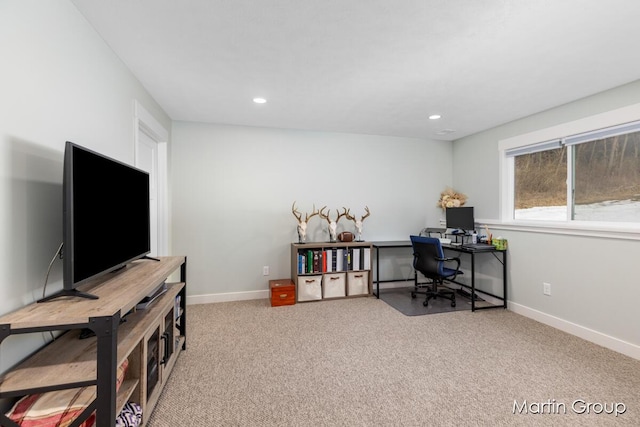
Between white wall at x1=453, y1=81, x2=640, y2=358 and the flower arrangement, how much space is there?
35cm

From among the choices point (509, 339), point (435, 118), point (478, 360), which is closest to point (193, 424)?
point (478, 360)

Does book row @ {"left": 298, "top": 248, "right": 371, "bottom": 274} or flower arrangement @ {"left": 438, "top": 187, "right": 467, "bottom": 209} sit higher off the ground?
flower arrangement @ {"left": 438, "top": 187, "right": 467, "bottom": 209}

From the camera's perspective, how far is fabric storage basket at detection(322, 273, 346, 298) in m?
3.92

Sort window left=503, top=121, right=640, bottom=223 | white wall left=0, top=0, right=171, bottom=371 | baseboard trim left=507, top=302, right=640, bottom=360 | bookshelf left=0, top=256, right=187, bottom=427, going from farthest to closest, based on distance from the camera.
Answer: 1. window left=503, top=121, right=640, bottom=223
2. baseboard trim left=507, top=302, right=640, bottom=360
3. white wall left=0, top=0, right=171, bottom=371
4. bookshelf left=0, top=256, right=187, bottom=427

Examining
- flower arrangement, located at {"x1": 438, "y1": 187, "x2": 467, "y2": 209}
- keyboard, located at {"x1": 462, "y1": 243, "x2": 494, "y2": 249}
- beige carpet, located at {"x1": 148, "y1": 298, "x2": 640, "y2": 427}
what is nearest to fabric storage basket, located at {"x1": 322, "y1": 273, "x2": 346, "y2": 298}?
beige carpet, located at {"x1": 148, "y1": 298, "x2": 640, "y2": 427}

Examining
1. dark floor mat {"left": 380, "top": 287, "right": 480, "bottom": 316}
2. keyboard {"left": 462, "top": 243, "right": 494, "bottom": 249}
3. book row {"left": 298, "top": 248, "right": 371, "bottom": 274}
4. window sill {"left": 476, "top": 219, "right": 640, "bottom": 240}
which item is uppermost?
window sill {"left": 476, "top": 219, "right": 640, "bottom": 240}

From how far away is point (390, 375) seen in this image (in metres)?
2.16

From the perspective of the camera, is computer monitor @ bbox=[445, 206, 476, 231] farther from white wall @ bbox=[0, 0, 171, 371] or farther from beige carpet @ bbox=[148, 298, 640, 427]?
white wall @ bbox=[0, 0, 171, 371]

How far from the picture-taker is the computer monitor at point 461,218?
388cm

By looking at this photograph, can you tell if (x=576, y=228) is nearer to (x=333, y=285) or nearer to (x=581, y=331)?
(x=581, y=331)

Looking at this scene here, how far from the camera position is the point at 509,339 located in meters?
2.77

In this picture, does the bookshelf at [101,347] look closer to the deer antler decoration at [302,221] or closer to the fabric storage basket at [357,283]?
the deer antler decoration at [302,221]

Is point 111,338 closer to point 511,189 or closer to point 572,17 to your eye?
point 572,17

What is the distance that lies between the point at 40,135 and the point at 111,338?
40.2 inches
